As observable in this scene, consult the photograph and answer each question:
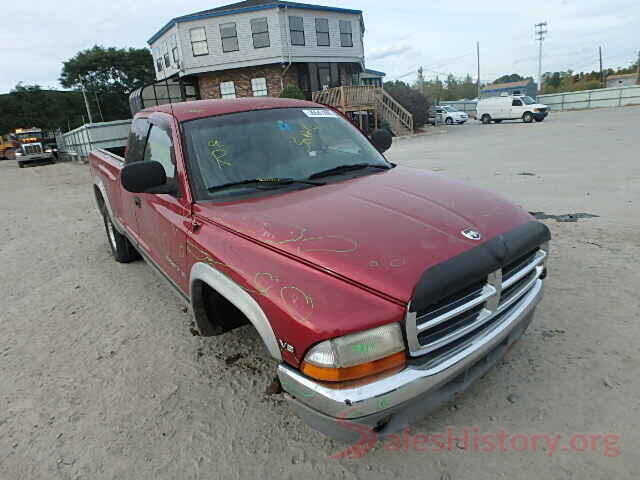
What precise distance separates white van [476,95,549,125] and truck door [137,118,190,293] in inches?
1167

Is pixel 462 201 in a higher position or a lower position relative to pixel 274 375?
higher

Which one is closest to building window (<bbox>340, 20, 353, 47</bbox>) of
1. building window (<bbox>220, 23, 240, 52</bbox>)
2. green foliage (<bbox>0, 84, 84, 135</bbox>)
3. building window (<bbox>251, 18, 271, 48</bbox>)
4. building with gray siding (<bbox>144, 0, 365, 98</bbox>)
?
building with gray siding (<bbox>144, 0, 365, 98</bbox>)

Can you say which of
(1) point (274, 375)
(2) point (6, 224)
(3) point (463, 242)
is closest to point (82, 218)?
(2) point (6, 224)

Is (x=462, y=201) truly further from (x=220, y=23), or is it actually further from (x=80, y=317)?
(x=220, y=23)

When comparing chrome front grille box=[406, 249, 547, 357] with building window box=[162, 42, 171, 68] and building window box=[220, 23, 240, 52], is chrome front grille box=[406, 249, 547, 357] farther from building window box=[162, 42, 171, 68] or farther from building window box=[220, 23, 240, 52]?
building window box=[162, 42, 171, 68]

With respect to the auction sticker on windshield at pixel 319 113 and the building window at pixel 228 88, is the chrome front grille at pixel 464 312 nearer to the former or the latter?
the auction sticker on windshield at pixel 319 113

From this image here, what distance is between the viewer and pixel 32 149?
2488 centimetres

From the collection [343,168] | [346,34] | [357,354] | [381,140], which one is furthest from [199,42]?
[357,354]

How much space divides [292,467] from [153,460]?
742mm

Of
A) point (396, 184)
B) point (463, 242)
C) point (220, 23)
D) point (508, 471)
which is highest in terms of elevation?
point (220, 23)

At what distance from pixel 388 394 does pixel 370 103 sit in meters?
24.2

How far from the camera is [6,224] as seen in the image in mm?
8367

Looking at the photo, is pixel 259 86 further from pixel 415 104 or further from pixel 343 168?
pixel 343 168

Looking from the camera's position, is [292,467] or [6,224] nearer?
[292,467]
